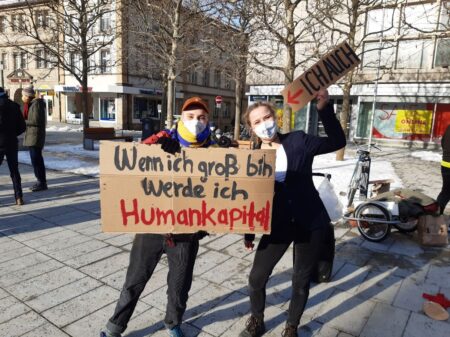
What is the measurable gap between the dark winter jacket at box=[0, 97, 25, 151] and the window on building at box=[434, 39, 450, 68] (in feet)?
67.5

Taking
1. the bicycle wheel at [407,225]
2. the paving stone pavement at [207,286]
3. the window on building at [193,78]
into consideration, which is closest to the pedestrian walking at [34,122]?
the paving stone pavement at [207,286]

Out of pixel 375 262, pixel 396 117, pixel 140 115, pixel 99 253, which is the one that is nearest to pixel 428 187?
pixel 375 262

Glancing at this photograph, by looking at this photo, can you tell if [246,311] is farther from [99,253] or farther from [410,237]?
[410,237]

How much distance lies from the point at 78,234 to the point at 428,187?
26.6 ft

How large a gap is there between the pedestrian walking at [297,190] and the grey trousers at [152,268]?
1.80 feet

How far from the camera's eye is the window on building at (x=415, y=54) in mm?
19609

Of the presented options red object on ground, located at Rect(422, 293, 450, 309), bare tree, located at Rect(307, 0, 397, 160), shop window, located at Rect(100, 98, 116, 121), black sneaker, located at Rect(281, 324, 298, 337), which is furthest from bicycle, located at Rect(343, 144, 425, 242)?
shop window, located at Rect(100, 98, 116, 121)

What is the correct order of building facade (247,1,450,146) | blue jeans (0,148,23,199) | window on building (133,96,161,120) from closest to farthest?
blue jeans (0,148,23,199) < building facade (247,1,450,146) < window on building (133,96,161,120)

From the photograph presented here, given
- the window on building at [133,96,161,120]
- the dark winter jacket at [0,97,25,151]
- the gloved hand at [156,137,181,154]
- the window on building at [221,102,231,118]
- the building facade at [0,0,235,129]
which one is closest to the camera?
the gloved hand at [156,137,181,154]

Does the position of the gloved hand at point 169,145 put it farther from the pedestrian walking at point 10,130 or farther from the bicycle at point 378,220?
the pedestrian walking at point 10,130

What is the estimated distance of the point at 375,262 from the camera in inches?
168

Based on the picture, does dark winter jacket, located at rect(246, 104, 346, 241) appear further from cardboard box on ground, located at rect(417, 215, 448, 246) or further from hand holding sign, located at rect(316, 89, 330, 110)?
cardboard box on ground, located at rect(417, 215, 448, 246)

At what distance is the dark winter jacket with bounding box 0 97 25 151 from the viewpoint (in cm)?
563

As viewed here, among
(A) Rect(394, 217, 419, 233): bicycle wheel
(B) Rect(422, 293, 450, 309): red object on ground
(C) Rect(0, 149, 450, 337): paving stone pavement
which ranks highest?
(A) Rect(394, 217, 419, 233): bicycle wheel
